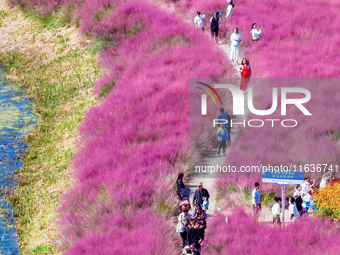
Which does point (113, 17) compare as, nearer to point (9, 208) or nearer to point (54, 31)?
point (54, 31)

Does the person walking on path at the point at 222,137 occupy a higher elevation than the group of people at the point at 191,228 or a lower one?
higher

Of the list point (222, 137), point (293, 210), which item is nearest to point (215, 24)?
point (222, 137)

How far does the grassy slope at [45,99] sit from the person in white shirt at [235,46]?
5.99m

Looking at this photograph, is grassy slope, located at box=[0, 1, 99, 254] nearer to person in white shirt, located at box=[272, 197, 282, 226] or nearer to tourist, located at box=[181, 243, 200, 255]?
tourist, located at box=[181, 243, 200, 255]

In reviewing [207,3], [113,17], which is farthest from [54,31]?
[207,3]

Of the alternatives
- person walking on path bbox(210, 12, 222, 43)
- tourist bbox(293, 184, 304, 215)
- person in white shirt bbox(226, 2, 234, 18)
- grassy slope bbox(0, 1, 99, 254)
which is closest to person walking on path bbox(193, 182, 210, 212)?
tourist bbox(293, 184, 304, 215)

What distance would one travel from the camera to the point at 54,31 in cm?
3475

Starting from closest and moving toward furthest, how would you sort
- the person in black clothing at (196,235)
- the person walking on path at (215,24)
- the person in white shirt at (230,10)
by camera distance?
1. the person in black clothing at (196,235)
2. the person walking on path at (215,24)
3. the person in white shirt at (230,10)

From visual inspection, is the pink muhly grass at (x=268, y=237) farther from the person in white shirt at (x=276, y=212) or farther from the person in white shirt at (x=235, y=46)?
the person in white shirt at (x=235, y=46)

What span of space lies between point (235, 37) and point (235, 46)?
591 mm

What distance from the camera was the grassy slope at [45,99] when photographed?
18.5 meters

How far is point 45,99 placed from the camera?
27672 millimetres

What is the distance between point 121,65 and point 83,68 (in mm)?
3487

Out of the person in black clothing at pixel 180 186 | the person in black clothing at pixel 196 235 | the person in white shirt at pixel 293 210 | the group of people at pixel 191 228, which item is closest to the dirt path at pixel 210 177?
the person in black clothing at pixel 180 186
